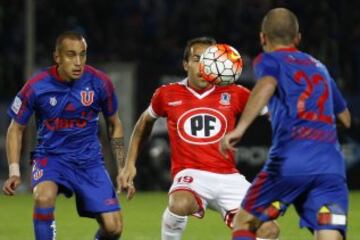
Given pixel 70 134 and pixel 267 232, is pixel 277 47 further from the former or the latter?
pixel 70 134

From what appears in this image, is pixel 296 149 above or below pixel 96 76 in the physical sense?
above

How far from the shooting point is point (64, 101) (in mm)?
8555

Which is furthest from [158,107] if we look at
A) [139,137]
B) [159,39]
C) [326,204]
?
[159,39]

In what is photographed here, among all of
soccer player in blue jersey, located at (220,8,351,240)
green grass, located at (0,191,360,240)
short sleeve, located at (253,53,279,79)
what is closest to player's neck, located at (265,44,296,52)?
soccer player in blue jersey, located at (220,8,351,240)

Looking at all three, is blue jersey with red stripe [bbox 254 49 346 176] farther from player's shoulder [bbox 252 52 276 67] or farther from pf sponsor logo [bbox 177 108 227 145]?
pf sponsor logo [bbox 177 108 227 145]

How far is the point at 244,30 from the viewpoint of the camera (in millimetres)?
19297

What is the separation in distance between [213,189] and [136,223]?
483 centimetres

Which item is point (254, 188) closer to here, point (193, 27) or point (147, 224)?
point (147, 224)

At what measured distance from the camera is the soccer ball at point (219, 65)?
28.5 feet

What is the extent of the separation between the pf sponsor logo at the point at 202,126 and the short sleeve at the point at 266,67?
6.43 feet

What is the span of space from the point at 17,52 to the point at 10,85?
4.09ft

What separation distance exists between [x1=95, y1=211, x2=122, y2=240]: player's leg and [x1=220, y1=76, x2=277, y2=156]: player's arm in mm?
2051

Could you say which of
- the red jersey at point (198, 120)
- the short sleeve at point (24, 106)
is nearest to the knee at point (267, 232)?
the red jersey at point (198, 120)

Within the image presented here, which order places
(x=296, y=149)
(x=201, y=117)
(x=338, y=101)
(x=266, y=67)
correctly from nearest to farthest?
1. (x=266, y=67)
2. (x=296, y=149)
3. (x=338, y=101)
4. (x=201, y=117)
